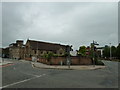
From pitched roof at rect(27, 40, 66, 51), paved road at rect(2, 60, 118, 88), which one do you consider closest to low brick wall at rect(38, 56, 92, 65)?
paved road at rect(2, 60, 118, 88)

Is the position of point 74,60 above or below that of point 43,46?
below

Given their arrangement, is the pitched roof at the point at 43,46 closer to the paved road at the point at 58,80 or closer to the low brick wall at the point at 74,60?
the low brick wall at the point at 74,60

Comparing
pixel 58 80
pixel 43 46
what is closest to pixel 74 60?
pixel 58 80

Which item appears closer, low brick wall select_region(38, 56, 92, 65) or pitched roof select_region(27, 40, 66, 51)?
low brick wall select_region(38, 56, 92, 65)

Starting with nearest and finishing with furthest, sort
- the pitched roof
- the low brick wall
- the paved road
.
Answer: the paved road < the low brick wall < the pitched roof

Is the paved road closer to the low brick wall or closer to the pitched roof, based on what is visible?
the low brick wall

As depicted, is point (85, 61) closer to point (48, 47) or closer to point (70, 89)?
point (70, 89)

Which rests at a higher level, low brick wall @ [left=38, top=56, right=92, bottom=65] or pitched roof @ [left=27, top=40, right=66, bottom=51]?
pitched roof @ [left=27, top=40, right=66, bottom=51]

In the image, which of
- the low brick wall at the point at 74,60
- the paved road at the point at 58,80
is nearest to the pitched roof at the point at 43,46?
the low brick wall at the point at 74,60

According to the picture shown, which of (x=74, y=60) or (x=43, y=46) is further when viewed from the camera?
(x=43, y=46)

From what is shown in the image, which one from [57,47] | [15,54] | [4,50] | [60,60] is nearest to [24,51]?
[15,54]

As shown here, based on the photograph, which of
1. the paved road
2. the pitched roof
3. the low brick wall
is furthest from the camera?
the pitched roof

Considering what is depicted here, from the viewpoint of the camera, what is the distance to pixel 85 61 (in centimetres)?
3872

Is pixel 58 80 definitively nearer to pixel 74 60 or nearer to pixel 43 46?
pixel 74 60
